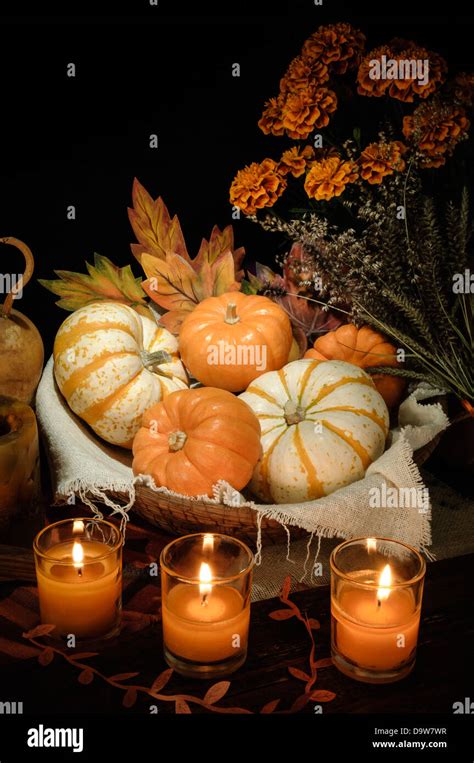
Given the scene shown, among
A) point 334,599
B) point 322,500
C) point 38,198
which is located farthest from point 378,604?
point 38,198

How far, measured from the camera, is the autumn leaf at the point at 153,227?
99.9 inches

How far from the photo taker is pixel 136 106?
8.46 ft

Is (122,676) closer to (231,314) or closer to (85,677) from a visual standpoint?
(85,677)

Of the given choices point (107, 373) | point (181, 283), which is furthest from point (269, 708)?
point (181, 283)

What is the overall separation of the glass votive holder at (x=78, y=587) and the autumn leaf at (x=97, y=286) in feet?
3.75

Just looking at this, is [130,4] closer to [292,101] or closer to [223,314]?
[292,101]

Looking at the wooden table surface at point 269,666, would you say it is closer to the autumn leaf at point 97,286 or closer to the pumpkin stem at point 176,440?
the pumpkin stem at point 176,440

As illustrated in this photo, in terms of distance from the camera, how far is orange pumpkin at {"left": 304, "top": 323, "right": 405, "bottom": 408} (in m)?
2.32

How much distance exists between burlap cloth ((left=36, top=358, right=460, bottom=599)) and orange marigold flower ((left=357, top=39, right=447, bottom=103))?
0.85 m

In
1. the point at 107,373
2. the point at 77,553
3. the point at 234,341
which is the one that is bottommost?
the point at 77,553

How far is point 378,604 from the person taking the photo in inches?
54.7

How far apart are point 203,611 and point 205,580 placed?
0.07 metres

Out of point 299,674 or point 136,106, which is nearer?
point 299,674

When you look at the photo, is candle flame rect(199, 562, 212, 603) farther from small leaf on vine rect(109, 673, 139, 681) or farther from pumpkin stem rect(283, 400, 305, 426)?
pumpkin stem rect(283, 400, 305, 426)
